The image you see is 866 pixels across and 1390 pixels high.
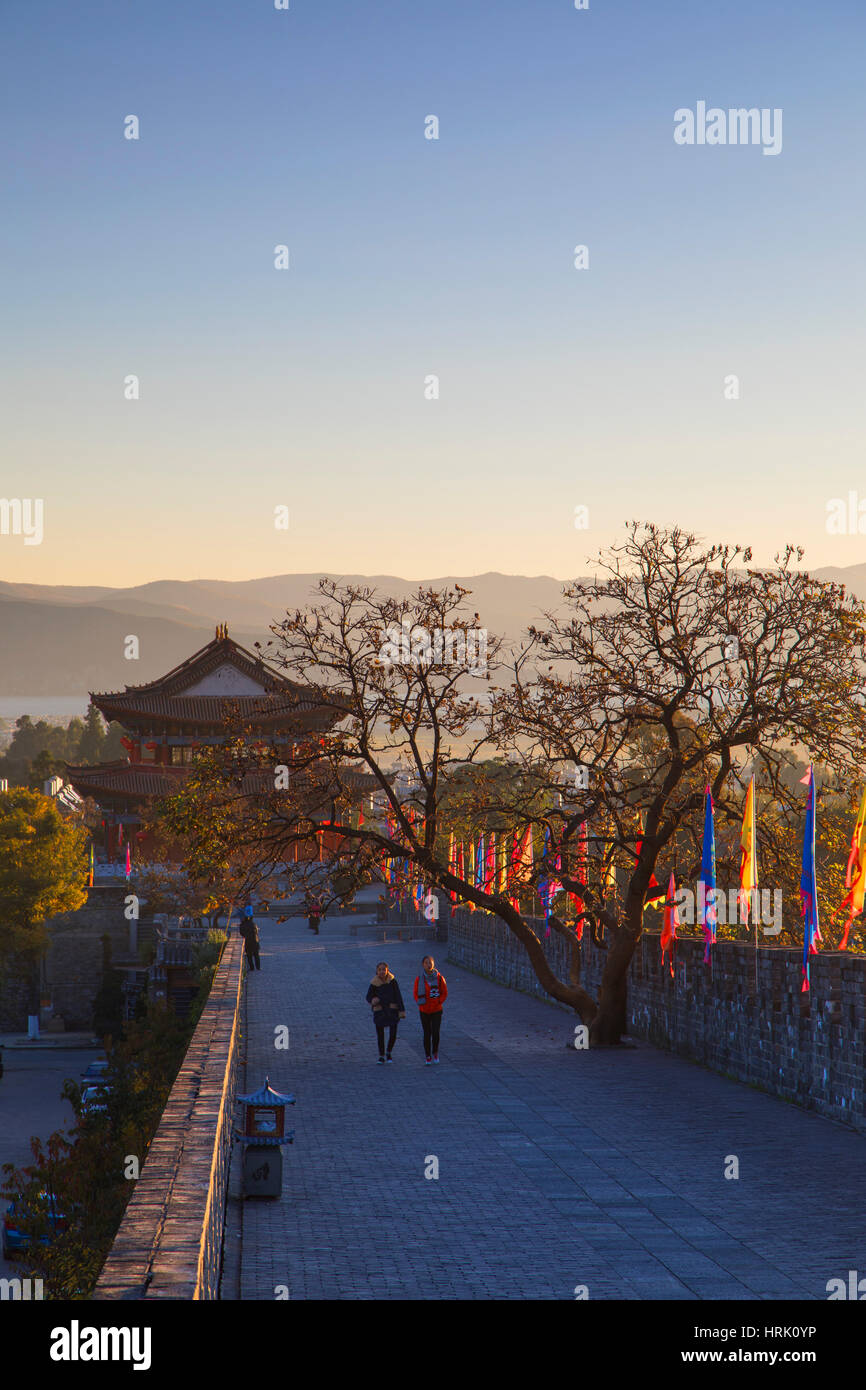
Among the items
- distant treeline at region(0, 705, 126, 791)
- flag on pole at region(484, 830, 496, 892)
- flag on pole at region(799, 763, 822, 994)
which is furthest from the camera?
distant treeline at region(0, 705, 126, 791)

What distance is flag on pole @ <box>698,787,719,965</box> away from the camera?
1791 centimetres

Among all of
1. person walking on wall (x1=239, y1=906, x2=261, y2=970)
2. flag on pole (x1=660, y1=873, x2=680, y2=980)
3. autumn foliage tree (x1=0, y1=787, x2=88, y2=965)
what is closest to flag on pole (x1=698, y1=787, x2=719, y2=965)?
flag on pole (x1=660, y1=873, x2=680, y2=980)

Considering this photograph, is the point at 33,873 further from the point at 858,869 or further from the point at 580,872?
the point at 858,869

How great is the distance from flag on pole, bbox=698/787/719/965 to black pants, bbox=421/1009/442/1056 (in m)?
3.74

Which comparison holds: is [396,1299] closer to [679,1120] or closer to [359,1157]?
[359,1157]

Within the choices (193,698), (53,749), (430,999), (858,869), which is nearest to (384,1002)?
(430,999)

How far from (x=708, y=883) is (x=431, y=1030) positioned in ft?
14.1

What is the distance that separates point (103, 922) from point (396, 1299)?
58179 millimetres

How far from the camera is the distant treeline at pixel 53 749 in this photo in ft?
316

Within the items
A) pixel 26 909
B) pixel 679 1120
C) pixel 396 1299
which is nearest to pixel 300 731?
pixel 679 1120

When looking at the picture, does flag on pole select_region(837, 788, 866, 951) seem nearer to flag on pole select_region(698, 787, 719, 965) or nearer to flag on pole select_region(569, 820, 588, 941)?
flag on pole select_region(698, 787, 719, 965)

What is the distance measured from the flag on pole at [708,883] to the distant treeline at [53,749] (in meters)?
75.1

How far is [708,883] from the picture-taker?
1845cm
